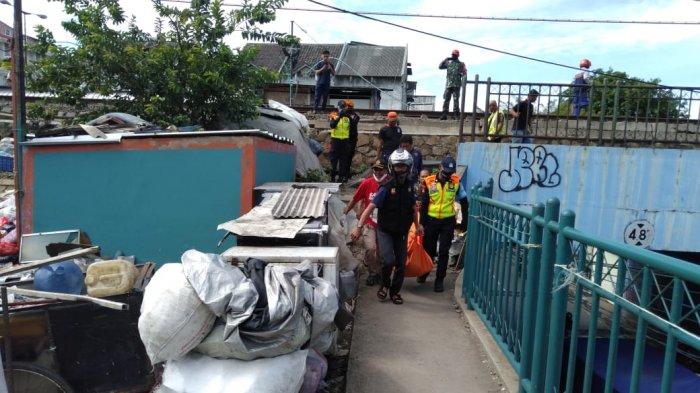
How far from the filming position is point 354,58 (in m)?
32.7

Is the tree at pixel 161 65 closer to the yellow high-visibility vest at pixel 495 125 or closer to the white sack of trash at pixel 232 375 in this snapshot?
the yellow high-visibility vest at pixel 495 125

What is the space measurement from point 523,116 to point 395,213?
4.69m

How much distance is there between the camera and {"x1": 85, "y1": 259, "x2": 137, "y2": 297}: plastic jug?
393cm

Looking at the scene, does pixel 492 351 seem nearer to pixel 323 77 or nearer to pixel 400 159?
pixel 400 159

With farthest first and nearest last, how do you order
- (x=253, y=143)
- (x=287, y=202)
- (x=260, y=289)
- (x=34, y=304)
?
1. (x=253, y=143)
2. (x=287, y=202)
3. (x=34, y=304)
4. (x=260, y=289)

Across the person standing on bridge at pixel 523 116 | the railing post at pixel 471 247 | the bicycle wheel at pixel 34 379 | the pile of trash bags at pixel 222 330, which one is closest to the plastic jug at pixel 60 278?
the bicycle wheel at pixel 34 379

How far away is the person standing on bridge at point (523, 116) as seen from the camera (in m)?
9.29

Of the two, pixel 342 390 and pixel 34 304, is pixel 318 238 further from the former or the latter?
pixel 34 304

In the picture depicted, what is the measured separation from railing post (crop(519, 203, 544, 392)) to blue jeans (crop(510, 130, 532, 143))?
19.2 ft

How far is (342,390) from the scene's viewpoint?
4105mm

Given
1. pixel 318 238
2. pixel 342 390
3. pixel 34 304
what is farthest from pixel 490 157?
pixel 34 304

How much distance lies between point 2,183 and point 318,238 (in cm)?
839

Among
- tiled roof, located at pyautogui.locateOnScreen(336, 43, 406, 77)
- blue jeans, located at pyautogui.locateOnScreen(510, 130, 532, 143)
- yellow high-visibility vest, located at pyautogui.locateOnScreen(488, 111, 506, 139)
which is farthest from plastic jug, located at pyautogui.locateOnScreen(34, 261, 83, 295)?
tiled roof, located at pyautogui.locateOnScreen(336, 43, 406, 77)

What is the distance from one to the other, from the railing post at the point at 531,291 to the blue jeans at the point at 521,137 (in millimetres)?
5841
